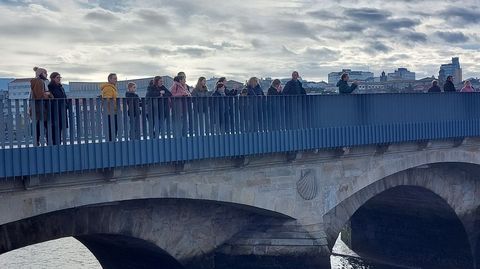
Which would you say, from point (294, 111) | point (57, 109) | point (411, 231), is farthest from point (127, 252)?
point (411, 231)

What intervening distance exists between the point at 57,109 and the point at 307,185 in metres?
5.01

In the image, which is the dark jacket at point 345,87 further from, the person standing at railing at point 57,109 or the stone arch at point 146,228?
the person standing at railing at point 57,109

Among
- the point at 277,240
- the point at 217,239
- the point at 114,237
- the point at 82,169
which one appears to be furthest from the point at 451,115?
the point at 82,169

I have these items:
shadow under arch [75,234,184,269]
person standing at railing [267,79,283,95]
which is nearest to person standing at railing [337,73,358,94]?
person standing at railing [267,79,283,95]

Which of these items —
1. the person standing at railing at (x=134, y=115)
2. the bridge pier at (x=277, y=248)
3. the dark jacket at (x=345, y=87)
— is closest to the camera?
the person standing at railing at (x=134, y=115)

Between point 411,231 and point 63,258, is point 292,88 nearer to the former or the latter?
point 411,231

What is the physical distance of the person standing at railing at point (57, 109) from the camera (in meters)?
8.43

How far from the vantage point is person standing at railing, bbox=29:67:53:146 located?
8.30 m

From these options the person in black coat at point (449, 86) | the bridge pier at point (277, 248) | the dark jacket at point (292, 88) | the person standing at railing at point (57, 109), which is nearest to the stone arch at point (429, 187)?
the bridge pier at point (277, 248)

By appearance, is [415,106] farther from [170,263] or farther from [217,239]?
[170,263]

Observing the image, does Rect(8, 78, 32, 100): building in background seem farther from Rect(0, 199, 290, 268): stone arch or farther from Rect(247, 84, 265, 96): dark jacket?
Rect(247, 84, 265, 96): dark jacket

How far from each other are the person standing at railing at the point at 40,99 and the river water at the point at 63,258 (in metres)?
8.55

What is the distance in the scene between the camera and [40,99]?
835cm

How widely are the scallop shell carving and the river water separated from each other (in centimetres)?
699
